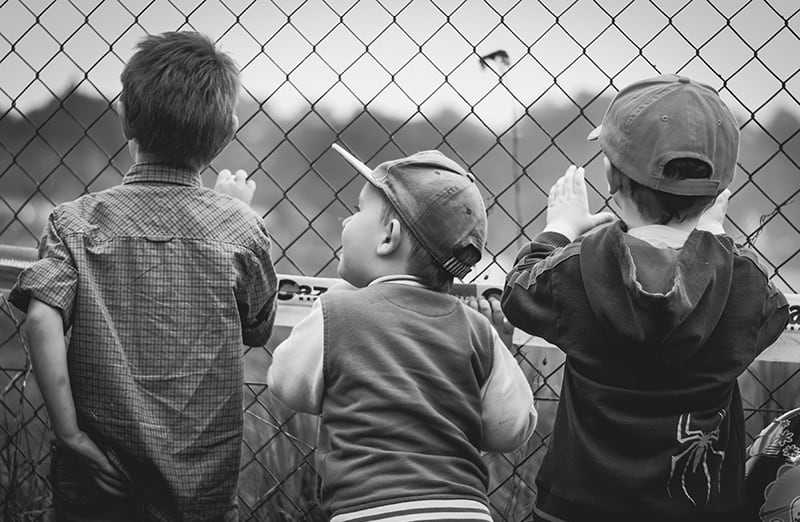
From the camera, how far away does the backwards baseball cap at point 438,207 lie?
205 cm

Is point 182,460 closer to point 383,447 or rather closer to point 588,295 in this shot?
point 383,447

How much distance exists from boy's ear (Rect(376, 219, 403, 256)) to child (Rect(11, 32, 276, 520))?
1.01 ft

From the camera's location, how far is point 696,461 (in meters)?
1.92

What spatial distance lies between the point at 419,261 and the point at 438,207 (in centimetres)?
12

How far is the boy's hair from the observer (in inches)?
84.4

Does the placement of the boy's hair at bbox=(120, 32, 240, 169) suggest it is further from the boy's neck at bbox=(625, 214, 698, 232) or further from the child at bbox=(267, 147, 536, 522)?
the boy's neck at bbox=(625, 214, 698, 232)

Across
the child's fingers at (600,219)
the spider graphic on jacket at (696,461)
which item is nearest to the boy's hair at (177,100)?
the child's fingers at (600,219)

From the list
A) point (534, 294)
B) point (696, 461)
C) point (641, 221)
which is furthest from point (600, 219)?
point (696, 461)

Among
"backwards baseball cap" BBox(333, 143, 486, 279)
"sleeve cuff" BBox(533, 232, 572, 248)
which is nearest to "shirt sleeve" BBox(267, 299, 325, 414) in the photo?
"backwards baseball cap" BBox(333, 143, 486, 279)

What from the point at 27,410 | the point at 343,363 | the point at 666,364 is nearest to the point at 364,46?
the point at 343,363

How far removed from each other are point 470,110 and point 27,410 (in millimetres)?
1858

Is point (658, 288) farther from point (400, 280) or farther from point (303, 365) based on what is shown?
point (303, 365)

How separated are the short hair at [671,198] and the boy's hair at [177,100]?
0.91 m

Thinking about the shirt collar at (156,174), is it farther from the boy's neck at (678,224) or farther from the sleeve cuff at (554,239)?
the boy's neck at (678,224)
